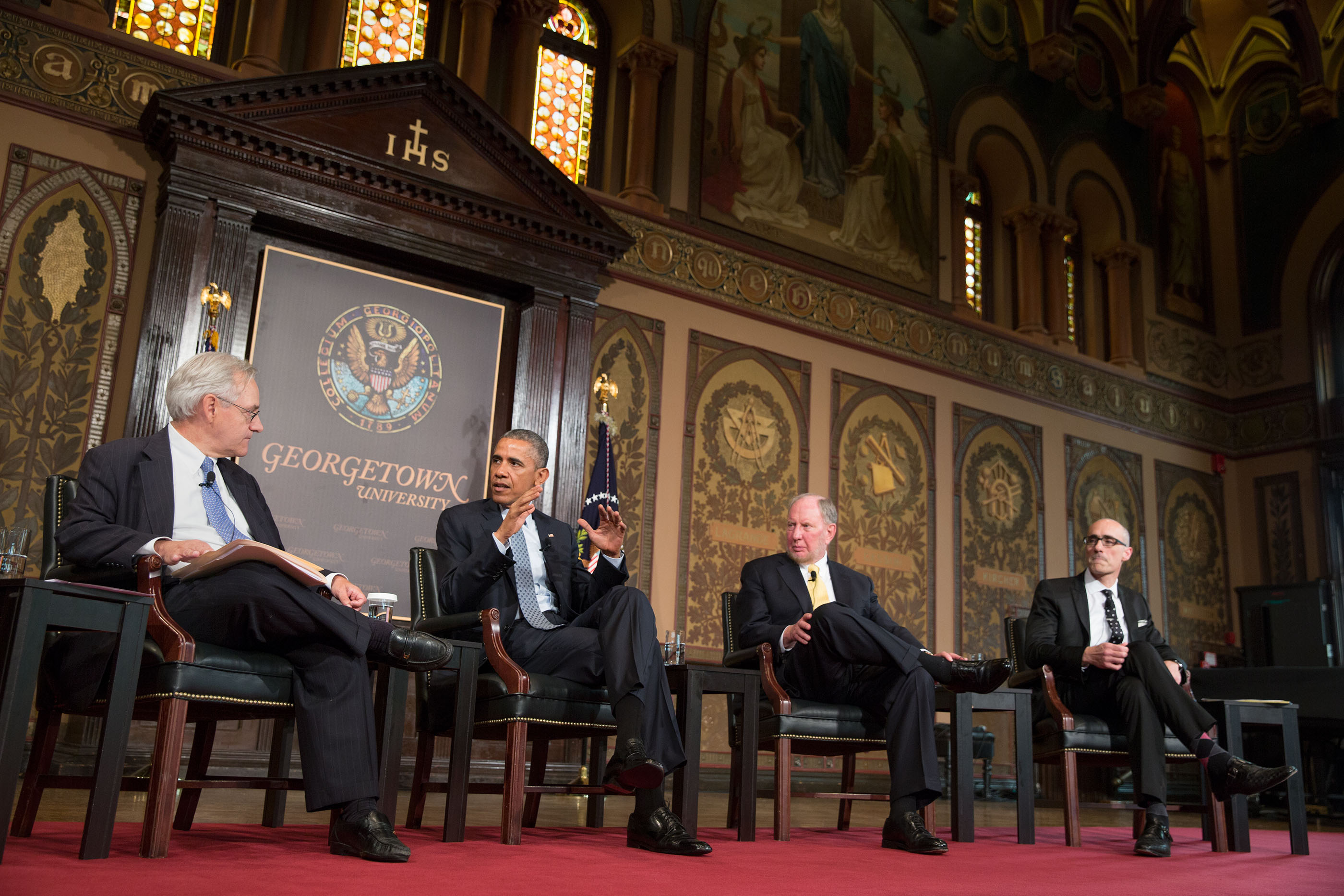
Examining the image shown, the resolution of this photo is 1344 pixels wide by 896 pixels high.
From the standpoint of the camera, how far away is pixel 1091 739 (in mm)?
4539

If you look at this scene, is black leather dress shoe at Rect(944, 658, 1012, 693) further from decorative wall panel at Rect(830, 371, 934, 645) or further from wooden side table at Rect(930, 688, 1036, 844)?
decorative wall panel at Rect(830, 371, 934, 645)

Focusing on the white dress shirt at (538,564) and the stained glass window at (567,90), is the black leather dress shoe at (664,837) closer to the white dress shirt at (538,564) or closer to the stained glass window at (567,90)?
the white dress shirt at (538,564)

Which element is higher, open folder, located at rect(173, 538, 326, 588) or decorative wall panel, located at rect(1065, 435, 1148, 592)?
decorative wall panel, located at rect(1065, 435, 1148, 592)

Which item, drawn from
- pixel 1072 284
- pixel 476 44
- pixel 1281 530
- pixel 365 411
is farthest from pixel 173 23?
pixel 1281 530

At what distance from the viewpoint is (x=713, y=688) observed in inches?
154

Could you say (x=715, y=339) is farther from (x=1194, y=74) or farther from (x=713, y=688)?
(x=1194, y=74)

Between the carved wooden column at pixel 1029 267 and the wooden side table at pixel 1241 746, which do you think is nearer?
the wooden side table at pixel 1241 746

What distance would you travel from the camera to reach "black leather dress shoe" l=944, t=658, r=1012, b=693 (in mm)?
4023

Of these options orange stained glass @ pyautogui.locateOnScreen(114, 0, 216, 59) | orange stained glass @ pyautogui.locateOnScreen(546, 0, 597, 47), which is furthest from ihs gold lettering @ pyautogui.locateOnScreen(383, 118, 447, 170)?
orange stained glass @ pyautogui.locateOnScreen(546, 0, 597, 47)

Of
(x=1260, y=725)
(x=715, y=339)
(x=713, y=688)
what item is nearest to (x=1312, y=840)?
(x=1260, y=725)

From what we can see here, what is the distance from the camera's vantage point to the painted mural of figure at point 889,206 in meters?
9.66

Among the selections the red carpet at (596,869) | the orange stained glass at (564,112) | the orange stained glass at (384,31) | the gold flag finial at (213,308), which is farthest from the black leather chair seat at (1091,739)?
the orange stained glass at (384,31)

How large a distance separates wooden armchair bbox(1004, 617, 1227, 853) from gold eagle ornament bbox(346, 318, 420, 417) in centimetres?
405

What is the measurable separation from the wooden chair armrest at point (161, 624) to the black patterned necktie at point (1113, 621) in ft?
11.8
